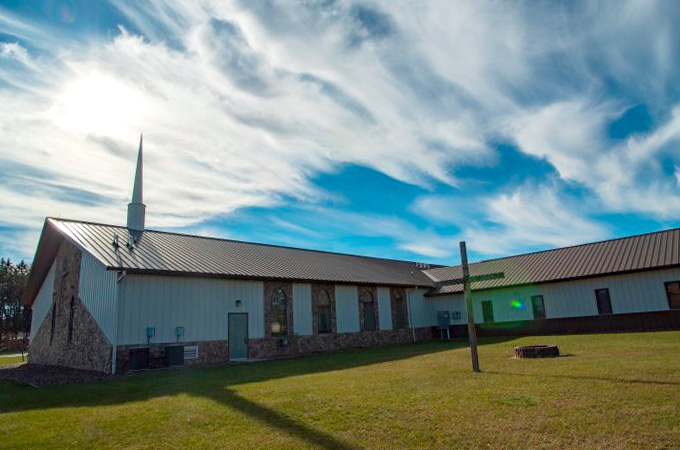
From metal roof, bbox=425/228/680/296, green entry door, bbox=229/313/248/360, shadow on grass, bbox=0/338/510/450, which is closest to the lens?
shadow on grass, bbox=0/338/510/450

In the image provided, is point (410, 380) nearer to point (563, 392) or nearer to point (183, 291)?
point (563, 392)

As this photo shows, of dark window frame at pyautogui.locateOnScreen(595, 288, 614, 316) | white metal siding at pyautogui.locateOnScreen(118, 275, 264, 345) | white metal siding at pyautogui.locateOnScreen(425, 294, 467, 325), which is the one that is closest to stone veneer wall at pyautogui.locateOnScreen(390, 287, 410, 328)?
white metal siding at pyautogui.locateOnScreen(425, 294, 467, 325)

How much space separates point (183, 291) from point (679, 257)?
2166cm

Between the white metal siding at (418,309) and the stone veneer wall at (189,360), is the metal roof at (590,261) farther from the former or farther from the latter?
the stone veneer wall at (189,360)

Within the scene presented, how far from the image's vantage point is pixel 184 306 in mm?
17078

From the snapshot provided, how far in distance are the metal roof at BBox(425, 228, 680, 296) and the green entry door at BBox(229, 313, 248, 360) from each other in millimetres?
14721

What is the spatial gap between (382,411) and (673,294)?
20169mm

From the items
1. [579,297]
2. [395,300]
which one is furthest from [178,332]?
[579,297]

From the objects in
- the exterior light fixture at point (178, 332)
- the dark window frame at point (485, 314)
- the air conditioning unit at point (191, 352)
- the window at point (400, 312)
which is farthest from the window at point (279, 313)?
the dark window frame at point (485, 314)

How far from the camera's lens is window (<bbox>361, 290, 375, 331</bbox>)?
2494cm

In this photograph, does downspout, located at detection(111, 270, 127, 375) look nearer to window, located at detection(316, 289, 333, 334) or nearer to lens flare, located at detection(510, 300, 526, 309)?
window, located at detection(316, 289, 333, 334)

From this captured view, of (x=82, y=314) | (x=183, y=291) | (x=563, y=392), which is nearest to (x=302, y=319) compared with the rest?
(x=183, y=291)

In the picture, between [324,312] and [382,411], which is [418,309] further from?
[382,411]

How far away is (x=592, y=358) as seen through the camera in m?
11.5
